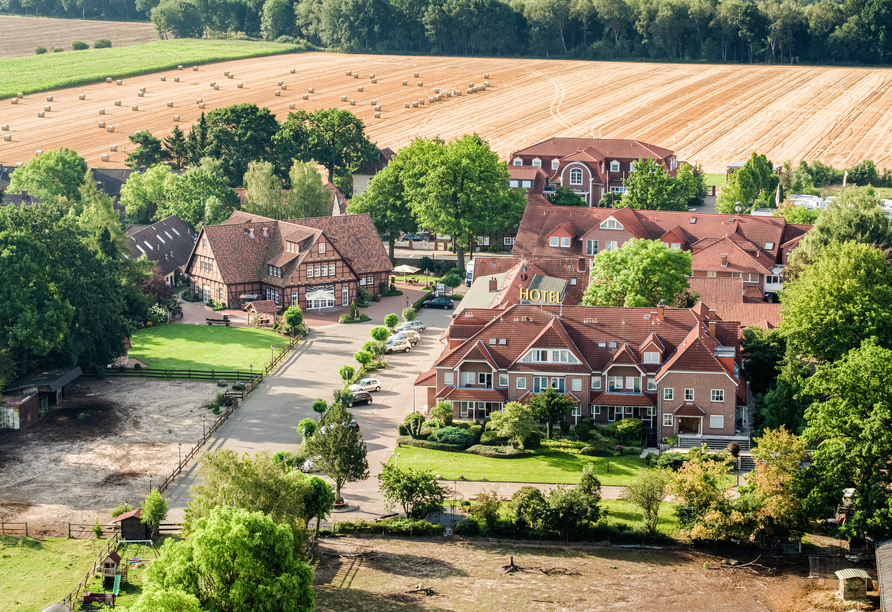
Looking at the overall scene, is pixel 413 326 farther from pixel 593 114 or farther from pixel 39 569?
pixel 593 114

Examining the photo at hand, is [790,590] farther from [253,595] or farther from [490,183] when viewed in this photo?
[490,183]

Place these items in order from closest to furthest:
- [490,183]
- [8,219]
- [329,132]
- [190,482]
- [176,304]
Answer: [190,482] → [8,219] → [176,304] → [490,183] → [329,132]

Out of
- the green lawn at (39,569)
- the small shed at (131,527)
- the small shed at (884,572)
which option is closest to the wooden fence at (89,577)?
the green lawn at (39,569)

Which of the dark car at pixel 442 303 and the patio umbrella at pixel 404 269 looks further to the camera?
the patio umbrella at pixel 404 269

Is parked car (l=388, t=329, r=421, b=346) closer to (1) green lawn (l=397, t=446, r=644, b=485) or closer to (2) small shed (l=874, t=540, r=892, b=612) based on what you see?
(1) green lawn (l=397, t=446, r=644, b=485)

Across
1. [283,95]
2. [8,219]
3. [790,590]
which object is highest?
A: [283,95]

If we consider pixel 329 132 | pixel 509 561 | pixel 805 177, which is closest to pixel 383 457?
pixel 509 561

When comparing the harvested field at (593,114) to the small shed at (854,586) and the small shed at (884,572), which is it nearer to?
the small shed at (884,572)
